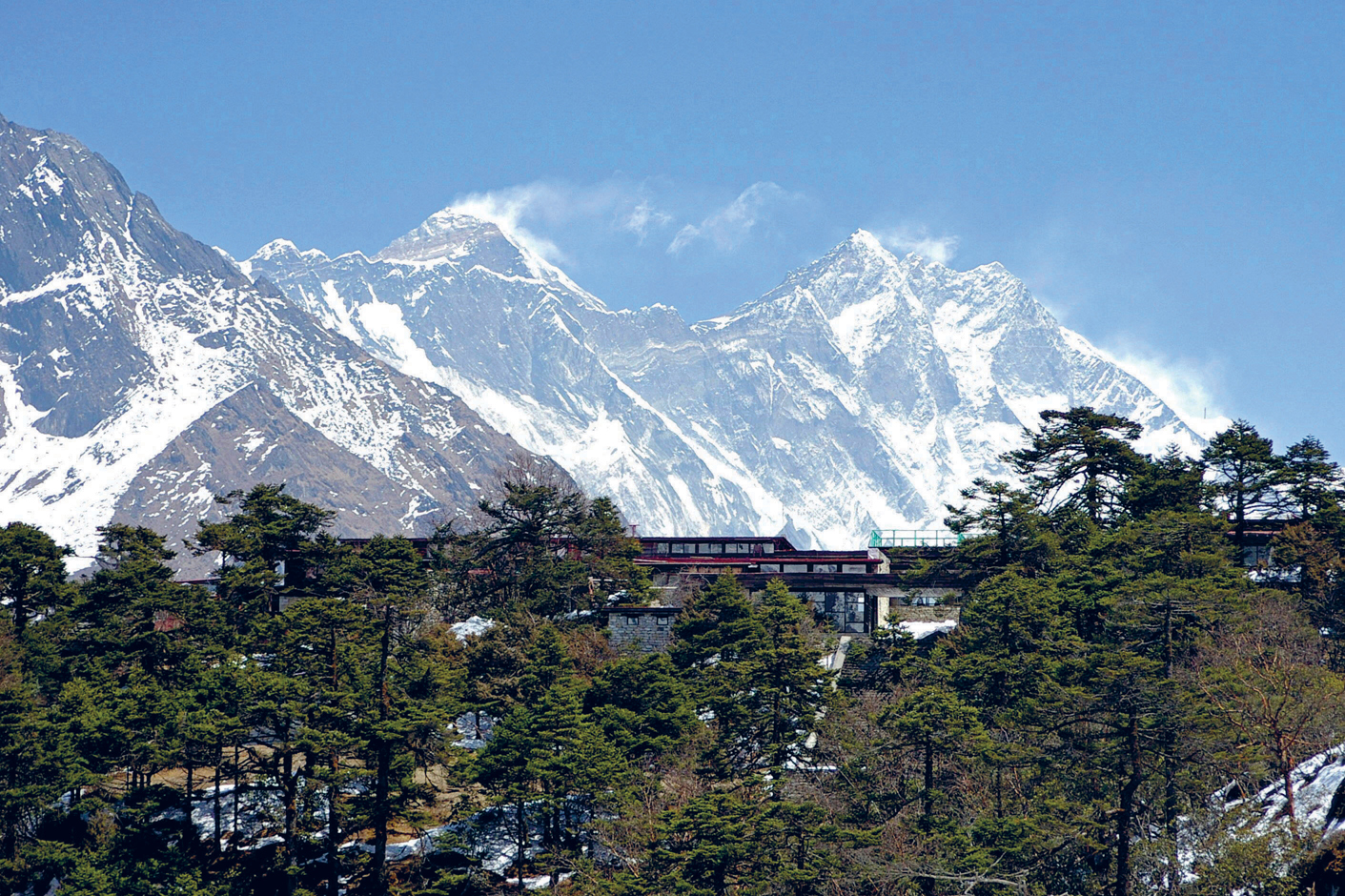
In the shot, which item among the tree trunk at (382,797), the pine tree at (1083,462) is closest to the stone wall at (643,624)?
the pine tree at (1083,462)

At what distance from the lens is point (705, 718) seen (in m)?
64.4

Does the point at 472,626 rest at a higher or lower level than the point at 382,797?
higher

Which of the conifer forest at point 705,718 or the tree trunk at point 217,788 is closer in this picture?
the conifer forest at point 705,718

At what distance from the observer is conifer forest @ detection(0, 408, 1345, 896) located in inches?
1815

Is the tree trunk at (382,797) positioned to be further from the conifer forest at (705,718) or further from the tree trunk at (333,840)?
the tree trunk at (333,840)

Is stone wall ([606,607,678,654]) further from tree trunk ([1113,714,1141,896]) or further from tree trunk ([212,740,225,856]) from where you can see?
tree trunk ([1113,714,1141,896])

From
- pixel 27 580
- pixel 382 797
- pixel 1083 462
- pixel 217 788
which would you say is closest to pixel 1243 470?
pixel 1083 462

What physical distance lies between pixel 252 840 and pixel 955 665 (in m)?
29.4

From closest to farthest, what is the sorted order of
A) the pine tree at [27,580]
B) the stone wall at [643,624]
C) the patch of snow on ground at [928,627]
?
the pine tree at [27,580]
the patch of snow on ground at [928,627]
the stone wall at [643,624]

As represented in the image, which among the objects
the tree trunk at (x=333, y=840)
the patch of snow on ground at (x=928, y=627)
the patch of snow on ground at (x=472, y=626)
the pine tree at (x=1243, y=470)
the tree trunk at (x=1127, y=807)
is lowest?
the tree trunk at (x=333, y=840)

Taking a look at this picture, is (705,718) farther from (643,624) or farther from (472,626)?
(643,624)

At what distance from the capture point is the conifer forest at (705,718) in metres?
46.1

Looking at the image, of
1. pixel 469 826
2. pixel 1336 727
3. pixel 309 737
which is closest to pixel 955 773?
pixel 1336 727

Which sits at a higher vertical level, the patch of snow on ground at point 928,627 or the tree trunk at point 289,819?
the patch of snow on ground at point 928,627
